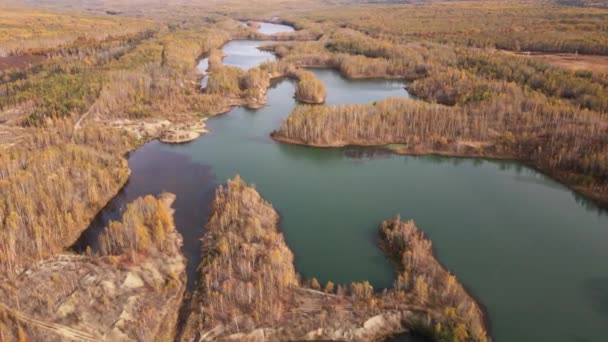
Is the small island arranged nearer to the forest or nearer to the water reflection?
the forest

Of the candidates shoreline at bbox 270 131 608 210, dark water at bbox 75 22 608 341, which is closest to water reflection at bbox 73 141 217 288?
dark water at bbox 75 22 608 341

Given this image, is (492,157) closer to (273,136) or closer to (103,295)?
(273,136)

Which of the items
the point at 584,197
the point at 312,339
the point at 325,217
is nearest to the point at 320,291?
the point at 312,339

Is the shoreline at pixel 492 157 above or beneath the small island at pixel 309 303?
above

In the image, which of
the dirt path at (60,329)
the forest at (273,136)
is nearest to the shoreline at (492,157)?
the forest at (273,136)

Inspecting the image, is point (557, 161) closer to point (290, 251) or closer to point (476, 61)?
point (290, 251)

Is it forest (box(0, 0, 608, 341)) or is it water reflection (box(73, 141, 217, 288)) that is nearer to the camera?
forest (box(0, 0, 608, 341))

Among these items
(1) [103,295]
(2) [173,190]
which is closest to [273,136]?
(2) [173,190]

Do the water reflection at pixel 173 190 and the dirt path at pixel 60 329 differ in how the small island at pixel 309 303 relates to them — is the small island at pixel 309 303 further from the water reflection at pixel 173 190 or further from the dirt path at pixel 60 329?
the dirt path at pixel 60 329

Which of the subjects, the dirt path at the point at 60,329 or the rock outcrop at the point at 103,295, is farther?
the rock outcrop at the point at 103,295
